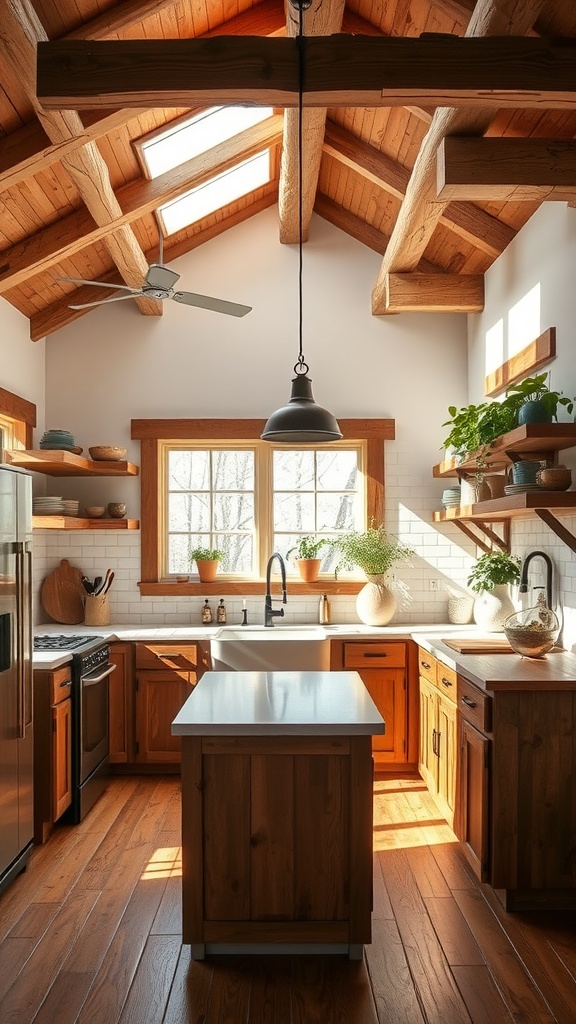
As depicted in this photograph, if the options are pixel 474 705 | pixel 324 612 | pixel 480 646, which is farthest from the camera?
pixel 324 612

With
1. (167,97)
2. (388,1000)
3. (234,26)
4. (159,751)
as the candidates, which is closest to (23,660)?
(159,751)

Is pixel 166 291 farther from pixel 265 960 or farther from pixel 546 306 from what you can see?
pixel 265 960

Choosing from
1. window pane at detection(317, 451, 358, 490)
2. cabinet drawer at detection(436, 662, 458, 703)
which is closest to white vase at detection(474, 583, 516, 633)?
cabinet drawer at detection(436, 662, 458, 703)

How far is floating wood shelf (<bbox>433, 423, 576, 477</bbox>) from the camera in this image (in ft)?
11.6

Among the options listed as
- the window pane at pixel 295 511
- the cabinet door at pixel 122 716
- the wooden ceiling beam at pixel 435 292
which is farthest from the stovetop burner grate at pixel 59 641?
the wooden ceiling beam at pixel 435 292

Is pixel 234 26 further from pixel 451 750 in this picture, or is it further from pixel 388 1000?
pixel 388 1000

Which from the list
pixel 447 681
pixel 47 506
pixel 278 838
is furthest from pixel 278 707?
pixel 47 506

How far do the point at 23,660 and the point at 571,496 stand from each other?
2.63m

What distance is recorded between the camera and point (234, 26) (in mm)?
3979

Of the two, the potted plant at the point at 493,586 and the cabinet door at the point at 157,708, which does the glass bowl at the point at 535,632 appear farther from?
the cabinet door at the point at 157,708

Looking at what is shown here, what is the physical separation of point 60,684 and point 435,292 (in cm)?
347

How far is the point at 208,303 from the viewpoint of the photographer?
161 inches

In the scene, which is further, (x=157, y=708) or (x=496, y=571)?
(x=157, y=708)

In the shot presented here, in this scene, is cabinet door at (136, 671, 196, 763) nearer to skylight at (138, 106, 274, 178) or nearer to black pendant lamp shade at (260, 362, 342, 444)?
black pendant lamp shade at (260, 362, 342, 444)
